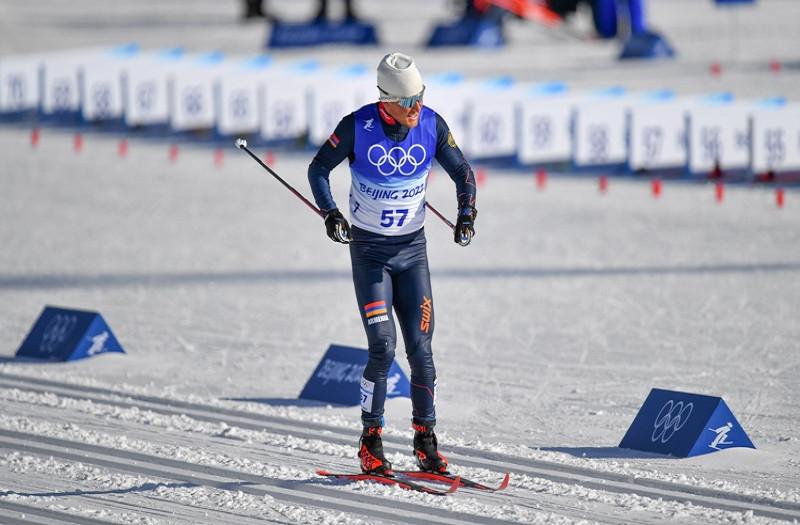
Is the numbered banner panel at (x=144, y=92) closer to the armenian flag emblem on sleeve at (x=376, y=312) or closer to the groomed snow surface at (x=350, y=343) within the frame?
the groomed snow surface at (x=350, y=343)

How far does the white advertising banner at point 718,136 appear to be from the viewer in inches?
794

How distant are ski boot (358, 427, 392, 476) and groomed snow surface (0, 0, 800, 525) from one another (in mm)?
199

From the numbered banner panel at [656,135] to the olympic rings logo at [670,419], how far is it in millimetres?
12105

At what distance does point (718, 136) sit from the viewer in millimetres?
20375

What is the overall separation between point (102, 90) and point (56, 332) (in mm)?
15015

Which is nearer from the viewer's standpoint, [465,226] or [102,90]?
[465,226]

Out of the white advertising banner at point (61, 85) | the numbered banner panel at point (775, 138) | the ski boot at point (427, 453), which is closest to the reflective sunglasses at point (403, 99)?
the ski boot at point (427, 453)

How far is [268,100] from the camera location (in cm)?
2409

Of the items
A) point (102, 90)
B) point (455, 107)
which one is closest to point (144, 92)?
point (102, 90)

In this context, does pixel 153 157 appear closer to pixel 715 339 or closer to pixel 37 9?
pixel 715 339

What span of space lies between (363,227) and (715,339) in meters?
5.12

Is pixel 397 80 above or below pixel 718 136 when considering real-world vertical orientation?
above

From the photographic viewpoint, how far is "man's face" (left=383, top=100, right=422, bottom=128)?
7793 millimetres

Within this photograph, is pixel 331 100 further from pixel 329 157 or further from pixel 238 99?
pixel 329 157
